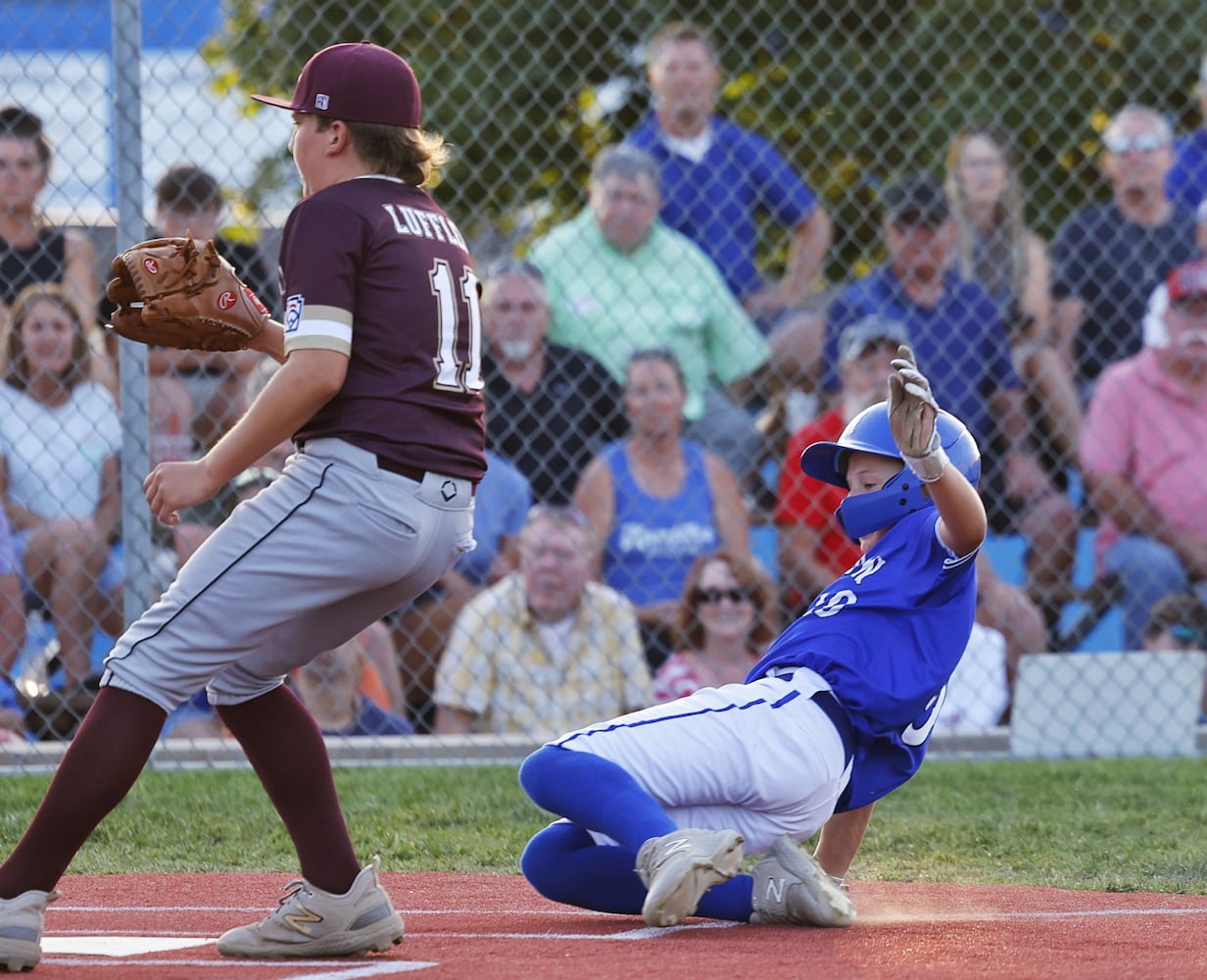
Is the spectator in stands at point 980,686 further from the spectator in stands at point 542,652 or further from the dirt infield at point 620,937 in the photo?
the dirt infield at point 620,937

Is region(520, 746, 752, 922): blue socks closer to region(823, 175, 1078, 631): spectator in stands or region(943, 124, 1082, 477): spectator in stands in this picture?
region(823, 175, 1078, 631): spectator in stands

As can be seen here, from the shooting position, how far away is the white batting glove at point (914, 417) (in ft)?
10.8

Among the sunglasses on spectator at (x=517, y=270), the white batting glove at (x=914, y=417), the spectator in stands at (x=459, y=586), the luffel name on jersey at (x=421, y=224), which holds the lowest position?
the spectator in stands at (x=459, y=586)

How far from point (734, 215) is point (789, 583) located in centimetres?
173

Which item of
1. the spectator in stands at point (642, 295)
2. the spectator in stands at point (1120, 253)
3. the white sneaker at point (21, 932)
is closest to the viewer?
the white sneaker at point (21, 932)

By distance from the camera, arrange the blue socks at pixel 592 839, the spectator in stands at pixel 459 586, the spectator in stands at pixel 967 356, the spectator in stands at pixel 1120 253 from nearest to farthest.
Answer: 1. the blue socks at pixel 592 839
2. the spectator in stands at pixel 459 586
3. the spectator in stands at pixel 967 356
4. the spectator in stands at pixel 1120 253

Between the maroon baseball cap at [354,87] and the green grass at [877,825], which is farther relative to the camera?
the green grass at [877,825]

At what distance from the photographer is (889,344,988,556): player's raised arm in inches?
131

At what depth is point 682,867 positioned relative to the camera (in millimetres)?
3113

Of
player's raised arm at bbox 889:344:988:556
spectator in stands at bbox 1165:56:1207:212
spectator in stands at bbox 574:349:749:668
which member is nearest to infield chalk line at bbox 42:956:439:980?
player's raised arm at bbox 889:344:988:556

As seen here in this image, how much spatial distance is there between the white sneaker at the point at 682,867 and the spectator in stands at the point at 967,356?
479 centimetres

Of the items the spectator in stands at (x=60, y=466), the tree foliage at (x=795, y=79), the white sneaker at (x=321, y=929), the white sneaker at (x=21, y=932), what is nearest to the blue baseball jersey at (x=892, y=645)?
the white sneaker at (x=321, y=929)

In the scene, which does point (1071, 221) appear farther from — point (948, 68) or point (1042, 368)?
point (948, 68)

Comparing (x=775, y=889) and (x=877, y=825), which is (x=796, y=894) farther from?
(x=877, y=825)
